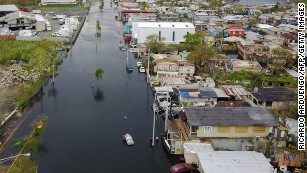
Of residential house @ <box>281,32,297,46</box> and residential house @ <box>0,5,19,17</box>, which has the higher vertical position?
residential house @ <box>0,5,19,17</box>

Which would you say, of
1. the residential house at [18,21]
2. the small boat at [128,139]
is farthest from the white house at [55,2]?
the small boat at [128,139]

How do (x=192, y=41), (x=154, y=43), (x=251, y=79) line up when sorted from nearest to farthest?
(x=251, y=79), (x=154, y=43), (x=192, y=41)

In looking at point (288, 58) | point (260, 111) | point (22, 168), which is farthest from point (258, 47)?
point (22, 168)

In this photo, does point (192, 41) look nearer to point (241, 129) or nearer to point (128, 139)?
point (128, 139)

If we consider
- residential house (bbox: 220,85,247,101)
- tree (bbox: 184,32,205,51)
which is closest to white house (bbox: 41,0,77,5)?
tree (bbox: 184,32,205,51)

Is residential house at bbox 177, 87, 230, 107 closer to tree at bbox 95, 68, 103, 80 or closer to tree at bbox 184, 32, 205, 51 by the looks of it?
tree at bbox 95, 68, 103, 80

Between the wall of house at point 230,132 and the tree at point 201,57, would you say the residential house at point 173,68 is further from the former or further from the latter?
the wall of house at point 230,132

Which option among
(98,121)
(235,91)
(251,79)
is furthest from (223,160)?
(251,79)
